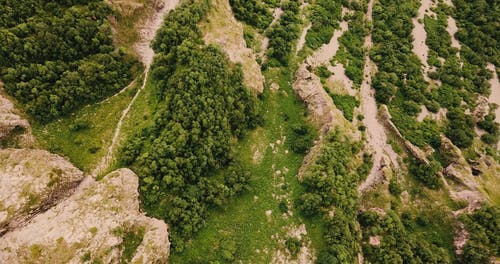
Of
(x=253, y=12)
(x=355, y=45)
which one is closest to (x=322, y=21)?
(x=355, y=45)

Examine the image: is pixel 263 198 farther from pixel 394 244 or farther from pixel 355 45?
pixel 355 45

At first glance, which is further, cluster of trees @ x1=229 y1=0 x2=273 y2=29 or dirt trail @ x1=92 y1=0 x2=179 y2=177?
cluster of trees @ x1=229 y1=0 x2=273 y2=29

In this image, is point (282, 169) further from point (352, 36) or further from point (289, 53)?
point (352, 36)

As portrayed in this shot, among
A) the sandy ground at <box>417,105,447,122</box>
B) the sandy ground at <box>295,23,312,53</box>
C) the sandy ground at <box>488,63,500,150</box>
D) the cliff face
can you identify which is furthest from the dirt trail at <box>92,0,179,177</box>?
the sandy ground at <box>488,63,500,150</box>

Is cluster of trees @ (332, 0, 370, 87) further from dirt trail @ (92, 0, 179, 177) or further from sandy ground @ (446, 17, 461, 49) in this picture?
dirt trail @ (92, 0, 179, 177)

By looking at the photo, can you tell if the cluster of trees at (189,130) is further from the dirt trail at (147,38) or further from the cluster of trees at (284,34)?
the cluster of trees at (284,34)

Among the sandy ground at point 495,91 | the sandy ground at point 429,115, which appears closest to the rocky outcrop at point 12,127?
the sandy ground at point 429,115
